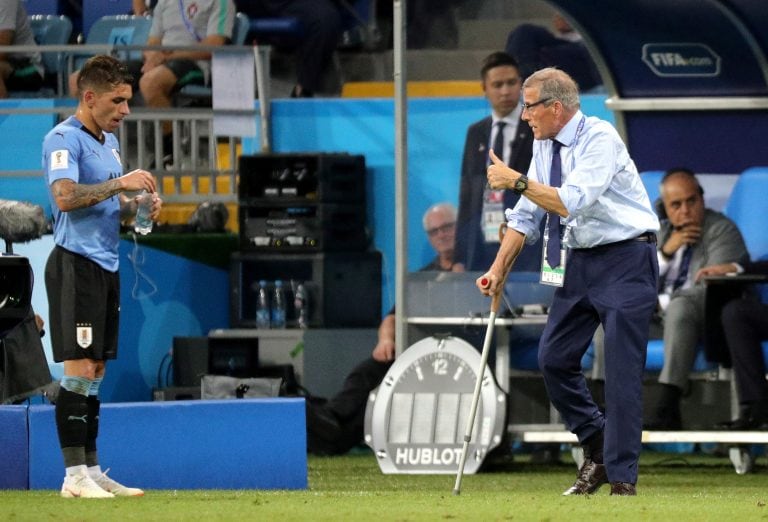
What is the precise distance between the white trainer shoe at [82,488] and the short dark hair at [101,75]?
1660 mm

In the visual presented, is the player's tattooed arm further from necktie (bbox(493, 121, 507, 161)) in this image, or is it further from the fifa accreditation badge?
necktie (bbox(493, 121, 507, 161))

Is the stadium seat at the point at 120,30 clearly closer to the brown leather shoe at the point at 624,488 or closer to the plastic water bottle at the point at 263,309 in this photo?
the plastic water bottle at the point at 263,309

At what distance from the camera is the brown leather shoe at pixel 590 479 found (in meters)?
7.97

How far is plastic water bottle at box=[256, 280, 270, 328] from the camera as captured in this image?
1229cm

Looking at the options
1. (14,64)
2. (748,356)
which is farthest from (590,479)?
(14,64)

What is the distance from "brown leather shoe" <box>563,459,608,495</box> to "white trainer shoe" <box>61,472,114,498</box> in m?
2.06

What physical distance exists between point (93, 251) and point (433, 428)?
3266 mm

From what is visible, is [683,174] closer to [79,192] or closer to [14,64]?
[79,192]

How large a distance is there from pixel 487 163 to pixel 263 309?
91.6 inches

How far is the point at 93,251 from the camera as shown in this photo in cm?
754

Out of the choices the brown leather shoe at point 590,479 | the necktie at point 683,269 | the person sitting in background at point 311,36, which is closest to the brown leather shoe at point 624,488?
the brown leather shoe at point 590,479

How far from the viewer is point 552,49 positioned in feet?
35.1

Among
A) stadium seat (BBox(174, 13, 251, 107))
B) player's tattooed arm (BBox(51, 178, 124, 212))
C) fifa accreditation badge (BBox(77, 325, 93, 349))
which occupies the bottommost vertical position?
fifa accreditation badge (BBox(77, 325, 93, 349))

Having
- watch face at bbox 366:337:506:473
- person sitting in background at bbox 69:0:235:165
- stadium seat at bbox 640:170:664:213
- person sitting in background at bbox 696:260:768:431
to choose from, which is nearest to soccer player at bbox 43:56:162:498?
watch face at bbox 366:337:506:473
